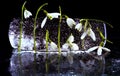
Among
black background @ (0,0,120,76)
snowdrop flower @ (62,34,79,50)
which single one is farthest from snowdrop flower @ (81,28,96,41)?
black background @ (0,0,120,76)

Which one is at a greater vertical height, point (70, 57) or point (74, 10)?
point (74, 10)

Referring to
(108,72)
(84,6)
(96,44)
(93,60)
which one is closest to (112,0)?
(84,6)

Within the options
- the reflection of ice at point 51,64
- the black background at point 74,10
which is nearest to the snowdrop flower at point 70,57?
the reflection of ice at point 51,64

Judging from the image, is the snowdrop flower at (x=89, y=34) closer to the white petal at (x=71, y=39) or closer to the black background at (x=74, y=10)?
the white petal at (x=71, y=39)

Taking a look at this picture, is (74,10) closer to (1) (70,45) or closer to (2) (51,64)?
(1) (70,45)

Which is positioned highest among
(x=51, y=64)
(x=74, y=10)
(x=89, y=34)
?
(x=74, y=10)

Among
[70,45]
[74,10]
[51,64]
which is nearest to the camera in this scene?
[51,64]

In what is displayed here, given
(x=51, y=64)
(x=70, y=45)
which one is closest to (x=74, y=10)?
(x=70, y=45)

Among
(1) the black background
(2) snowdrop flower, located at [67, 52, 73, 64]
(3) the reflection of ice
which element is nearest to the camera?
(3) the reflection of ice

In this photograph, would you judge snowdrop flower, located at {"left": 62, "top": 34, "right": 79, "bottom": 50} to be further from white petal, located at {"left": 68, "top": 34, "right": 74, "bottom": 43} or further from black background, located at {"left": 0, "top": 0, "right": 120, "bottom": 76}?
black background, located at {"left": 0, "top": 0, "right": 120, "bottom": 76}
